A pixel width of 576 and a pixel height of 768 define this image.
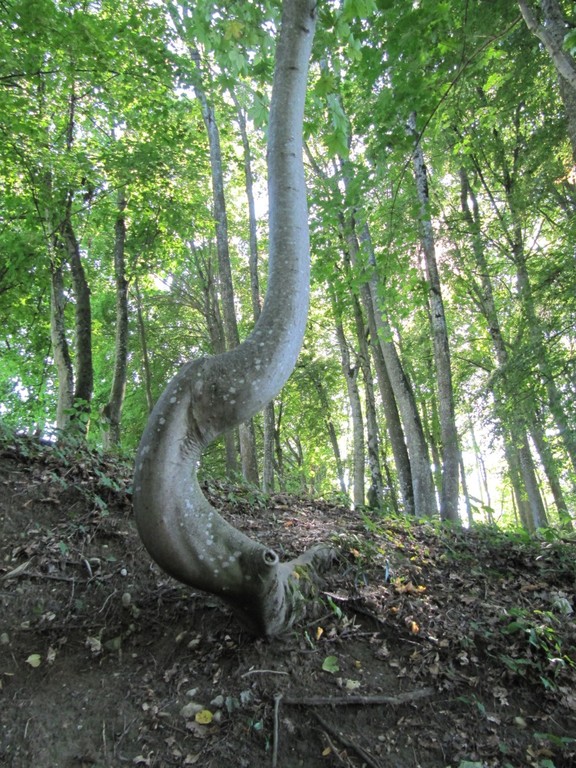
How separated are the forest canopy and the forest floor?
2.27m

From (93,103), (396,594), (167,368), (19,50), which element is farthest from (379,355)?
(167,368)

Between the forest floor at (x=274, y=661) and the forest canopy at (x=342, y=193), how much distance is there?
2.27 meters

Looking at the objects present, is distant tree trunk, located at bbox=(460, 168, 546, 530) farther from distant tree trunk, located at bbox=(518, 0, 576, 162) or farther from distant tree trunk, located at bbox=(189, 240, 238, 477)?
distant tree trunk, located at bbox=(189, 240, 238, 477)

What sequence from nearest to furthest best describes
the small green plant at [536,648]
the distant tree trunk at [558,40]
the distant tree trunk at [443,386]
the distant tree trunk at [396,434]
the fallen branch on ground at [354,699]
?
the fallen branch on ground at [354,699] → the small green plant at [536,648] → the distant tree trunk at [558,40] → the distant tree trunk at [443,386] → the distant tree trunk at [396,434]

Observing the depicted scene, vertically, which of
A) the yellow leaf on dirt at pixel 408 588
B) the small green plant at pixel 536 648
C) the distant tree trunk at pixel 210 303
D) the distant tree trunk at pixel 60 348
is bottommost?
the small green plant at pixel 536 648

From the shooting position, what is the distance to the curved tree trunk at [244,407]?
6.93 feet

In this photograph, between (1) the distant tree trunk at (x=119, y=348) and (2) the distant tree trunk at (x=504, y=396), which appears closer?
(2) the distant tree trunk at (x=504, y=396)

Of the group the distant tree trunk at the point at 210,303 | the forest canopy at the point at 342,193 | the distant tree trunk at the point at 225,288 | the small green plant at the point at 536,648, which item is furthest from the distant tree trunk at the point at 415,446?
the distant tree trunk at the point at 210,303

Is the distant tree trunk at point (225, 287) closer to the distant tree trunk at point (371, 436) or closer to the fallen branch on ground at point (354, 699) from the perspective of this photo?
the distant tree trunk at point (371, 436)

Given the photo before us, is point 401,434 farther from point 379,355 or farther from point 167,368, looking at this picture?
point 167,368

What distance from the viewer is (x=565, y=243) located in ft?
26.0

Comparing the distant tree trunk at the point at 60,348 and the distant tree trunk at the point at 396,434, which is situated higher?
the distant tree trunk at the point at 60,348

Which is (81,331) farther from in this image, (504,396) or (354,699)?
(354,699)

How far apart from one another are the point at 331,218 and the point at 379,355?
3936 mm
